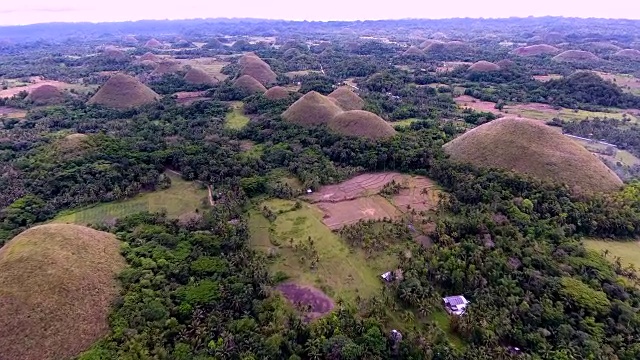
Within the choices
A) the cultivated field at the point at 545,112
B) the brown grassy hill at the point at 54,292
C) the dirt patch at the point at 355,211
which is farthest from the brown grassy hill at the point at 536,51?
Answer: the brown grassy hill at the point at 54,292

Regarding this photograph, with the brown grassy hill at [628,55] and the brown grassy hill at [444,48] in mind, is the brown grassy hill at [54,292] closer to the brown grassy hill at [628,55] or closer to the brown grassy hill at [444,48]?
the brown grassy hill at [444,48]

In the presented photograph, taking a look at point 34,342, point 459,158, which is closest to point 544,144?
point 459,158

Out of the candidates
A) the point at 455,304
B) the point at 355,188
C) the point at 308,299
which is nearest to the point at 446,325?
the point at 455,304

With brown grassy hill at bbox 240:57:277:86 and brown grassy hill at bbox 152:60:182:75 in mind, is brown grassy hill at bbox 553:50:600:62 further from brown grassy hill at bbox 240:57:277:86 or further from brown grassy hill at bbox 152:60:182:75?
brown grassy hill at bbox 152:60:182:75

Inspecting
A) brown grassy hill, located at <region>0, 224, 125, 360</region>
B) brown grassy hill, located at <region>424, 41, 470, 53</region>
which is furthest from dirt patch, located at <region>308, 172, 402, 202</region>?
brown grassy hill, located at <region>424, 41, 470, 53</region>

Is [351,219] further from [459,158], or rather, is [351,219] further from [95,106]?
[95,106]
